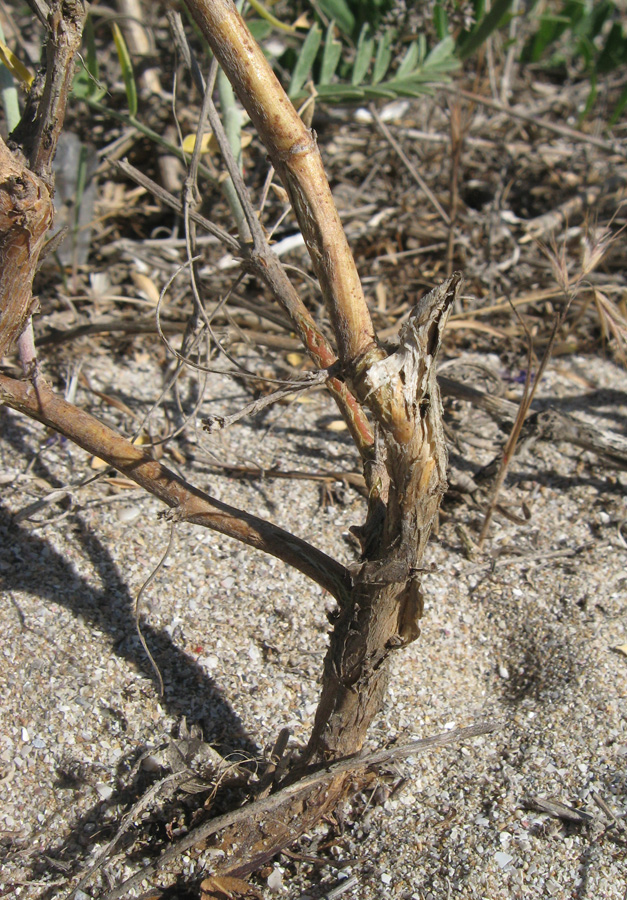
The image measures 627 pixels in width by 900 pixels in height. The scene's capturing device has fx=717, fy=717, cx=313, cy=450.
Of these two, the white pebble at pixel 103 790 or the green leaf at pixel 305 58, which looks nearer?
the white pebble at pixel 103 790

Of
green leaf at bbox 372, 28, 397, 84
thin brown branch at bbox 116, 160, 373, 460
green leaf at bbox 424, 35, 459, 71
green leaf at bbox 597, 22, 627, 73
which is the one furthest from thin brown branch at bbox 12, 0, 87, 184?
green leaf at bbox 597, 22, 627, 73

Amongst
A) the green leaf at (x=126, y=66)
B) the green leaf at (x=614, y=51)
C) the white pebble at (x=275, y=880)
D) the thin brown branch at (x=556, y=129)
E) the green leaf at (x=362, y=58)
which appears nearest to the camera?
the white pebble at (x=275, y=880)

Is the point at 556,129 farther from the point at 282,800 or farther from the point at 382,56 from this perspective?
the point at 282,800

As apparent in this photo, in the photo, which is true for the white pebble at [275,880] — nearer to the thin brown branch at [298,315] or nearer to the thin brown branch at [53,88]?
the thin brown branch at [298,315]

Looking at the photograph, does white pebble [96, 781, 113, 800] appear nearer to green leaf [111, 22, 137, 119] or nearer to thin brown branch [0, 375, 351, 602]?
thin brown branch [0, 375, 351, 602]

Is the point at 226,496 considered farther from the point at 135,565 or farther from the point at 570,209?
the point at 570,209

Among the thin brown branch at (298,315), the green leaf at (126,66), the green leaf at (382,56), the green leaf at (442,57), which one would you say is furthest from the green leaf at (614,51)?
the thin brown branch at (298,315)

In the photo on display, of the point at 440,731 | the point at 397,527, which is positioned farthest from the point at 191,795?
the point at 397,527
